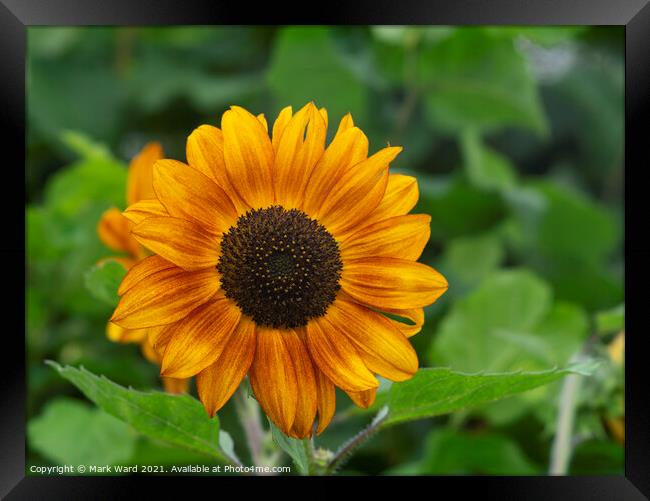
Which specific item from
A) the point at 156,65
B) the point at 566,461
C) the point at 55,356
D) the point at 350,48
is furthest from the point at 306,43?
the point at 566,461

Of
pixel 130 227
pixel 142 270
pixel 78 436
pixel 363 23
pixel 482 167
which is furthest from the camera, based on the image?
pixel 482 167

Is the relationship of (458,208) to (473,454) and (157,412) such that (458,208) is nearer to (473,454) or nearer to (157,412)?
(473,454)

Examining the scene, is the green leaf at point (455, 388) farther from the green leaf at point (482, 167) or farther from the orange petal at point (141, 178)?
the green leaf at point (482, 167)

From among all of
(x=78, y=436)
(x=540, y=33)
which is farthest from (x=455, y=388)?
(x=540, y=33)

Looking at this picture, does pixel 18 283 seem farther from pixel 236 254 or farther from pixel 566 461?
pixel 566 461

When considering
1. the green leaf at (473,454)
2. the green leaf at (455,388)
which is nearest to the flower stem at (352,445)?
the green leaf at (455,388)
